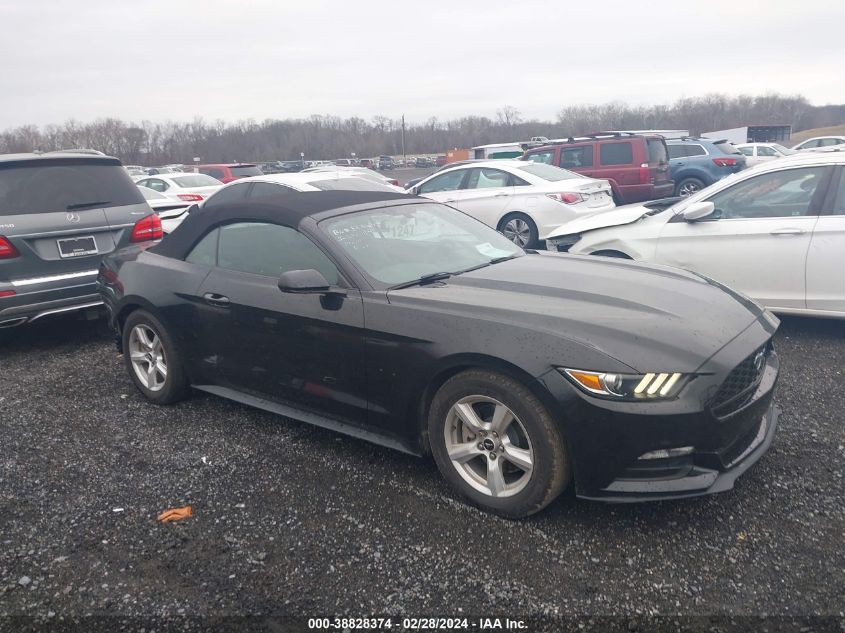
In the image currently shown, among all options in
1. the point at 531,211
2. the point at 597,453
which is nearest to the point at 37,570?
the point at 597,453

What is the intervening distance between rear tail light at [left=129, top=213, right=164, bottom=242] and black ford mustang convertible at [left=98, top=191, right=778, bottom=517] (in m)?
1.77

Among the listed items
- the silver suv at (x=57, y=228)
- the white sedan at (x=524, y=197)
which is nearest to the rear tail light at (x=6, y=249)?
the silver suv at (x=57, y=228)

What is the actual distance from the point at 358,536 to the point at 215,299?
1.87 meters

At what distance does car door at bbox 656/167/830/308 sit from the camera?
5.34m

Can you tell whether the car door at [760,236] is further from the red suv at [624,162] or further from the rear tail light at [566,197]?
the red suv at [624,162]

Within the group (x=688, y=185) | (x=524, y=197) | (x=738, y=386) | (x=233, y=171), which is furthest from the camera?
(x=233, y=171)

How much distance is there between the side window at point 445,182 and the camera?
11.0 meters

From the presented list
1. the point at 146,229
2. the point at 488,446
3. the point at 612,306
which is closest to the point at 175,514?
the point at 488,446

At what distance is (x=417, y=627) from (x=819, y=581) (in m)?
1.57

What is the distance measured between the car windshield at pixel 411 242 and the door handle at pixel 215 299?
805mm

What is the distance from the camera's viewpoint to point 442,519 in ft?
10.1

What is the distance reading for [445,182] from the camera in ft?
36.7

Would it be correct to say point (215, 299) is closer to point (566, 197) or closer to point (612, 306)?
point (612, 306)

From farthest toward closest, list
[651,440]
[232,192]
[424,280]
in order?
[232,192], [424,280], [651,440]
